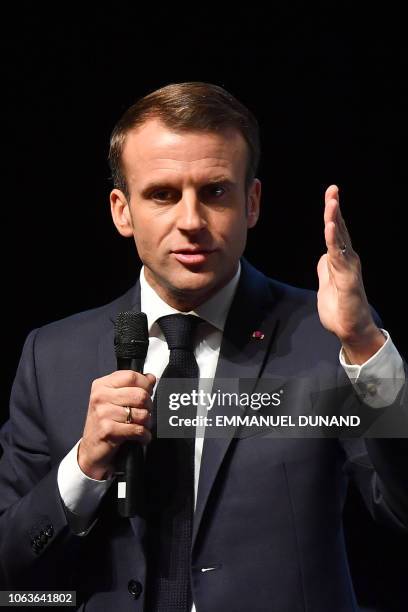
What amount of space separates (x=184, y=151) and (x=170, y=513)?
765 millimetres

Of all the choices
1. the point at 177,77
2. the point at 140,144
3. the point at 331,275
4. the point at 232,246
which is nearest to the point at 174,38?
the point at 177,77

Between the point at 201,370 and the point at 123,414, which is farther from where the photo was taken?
the point at 201,370

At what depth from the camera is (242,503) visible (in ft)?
6.25

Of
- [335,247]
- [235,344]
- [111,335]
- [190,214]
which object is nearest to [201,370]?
[235,344]

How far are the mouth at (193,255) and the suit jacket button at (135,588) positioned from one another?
2.20 feet

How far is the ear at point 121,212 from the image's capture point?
2.16m

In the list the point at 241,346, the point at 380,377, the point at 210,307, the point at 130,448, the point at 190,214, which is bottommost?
the point at 130,448

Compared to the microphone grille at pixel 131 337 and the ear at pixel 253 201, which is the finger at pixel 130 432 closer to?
the microphone grille at pixel 131 337

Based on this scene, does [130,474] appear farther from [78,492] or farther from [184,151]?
[184,151]

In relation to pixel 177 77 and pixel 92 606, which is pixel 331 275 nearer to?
pixel 92 606

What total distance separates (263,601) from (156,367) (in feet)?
1.82

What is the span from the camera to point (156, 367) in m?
2.08

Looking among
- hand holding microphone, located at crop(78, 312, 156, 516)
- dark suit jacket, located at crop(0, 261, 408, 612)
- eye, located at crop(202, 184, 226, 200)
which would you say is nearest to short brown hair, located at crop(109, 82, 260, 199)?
eye, located at crop(202, 184, 226, 200)

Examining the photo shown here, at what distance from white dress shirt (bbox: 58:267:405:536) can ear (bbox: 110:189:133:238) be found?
0.39ft
